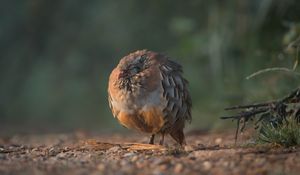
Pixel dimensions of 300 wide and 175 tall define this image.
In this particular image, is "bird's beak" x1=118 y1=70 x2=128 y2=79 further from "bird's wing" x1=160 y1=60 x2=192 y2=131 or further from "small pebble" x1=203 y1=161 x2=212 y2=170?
"small pebble" x1=203 y1=161 x2=212 y2=170

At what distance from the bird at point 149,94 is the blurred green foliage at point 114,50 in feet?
5.43

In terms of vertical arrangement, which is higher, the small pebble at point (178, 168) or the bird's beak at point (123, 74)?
the bird's beak at point (123, 74)

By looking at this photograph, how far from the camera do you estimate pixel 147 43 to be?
14164 millimetres

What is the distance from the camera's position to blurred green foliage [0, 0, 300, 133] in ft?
29.9

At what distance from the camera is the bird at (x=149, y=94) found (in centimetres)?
612

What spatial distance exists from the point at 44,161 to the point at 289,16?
4.58 m

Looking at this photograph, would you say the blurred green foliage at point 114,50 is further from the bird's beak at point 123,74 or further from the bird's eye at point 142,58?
the bird's beak at point 123,74

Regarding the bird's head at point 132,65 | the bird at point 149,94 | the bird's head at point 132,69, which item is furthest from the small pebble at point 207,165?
the bird's head at point 132,65

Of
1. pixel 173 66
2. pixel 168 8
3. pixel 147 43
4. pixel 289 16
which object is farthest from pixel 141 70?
pixel 147 43

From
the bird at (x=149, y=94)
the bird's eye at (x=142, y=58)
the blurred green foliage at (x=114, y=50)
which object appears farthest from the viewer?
the blurred green foliage at (x=114, y=50)

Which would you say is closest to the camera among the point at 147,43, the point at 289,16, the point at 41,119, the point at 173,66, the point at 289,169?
the point at 289,169

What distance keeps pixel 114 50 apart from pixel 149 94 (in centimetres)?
874

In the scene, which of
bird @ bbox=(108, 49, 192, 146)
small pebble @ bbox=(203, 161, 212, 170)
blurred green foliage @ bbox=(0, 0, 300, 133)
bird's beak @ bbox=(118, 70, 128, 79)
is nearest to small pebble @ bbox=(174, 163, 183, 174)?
small pebble @ bbox=(203, 161, 212, 170)

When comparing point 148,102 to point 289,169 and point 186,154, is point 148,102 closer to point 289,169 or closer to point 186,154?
point 186,154
